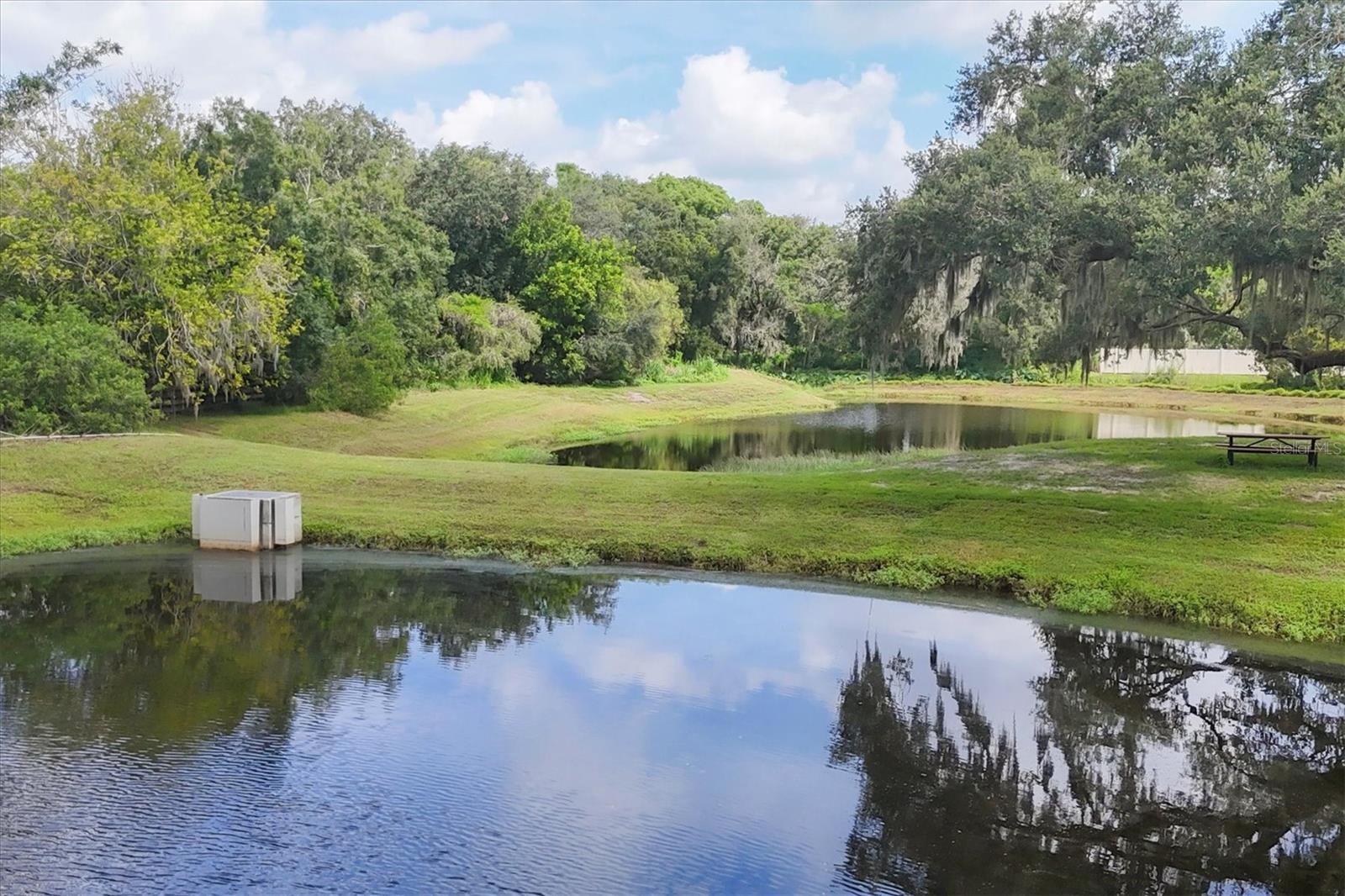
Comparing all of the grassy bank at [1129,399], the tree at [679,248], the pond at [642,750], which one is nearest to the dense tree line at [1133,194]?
the pond at [642,750]

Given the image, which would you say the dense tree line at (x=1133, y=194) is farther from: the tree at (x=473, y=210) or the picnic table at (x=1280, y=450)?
the tree at (x=473, y=210)

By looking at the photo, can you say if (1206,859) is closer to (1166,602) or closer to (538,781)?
(538,781)

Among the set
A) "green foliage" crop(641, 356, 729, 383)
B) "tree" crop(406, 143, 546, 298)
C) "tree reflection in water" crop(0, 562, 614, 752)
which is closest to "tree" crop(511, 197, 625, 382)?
"tree" crop(406, 143, 546, 298)

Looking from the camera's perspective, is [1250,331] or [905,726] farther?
[1250,331]

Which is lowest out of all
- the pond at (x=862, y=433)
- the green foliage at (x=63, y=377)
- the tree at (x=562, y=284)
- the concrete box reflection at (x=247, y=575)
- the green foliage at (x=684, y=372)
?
the concrete box reflection at (x=247, y=575)

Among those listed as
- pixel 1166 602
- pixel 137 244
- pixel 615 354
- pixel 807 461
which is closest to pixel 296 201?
pixel 137 244

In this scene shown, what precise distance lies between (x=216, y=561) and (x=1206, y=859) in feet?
49.1

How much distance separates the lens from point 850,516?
19.1 m

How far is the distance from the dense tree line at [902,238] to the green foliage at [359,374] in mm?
77

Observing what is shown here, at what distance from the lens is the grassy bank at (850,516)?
15.4m

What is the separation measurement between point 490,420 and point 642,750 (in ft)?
98.4

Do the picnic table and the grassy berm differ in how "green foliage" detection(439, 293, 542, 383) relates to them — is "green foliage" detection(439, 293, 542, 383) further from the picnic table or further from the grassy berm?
the picnic table

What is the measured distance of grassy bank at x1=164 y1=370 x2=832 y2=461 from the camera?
31.4 metres

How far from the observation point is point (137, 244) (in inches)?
1063
